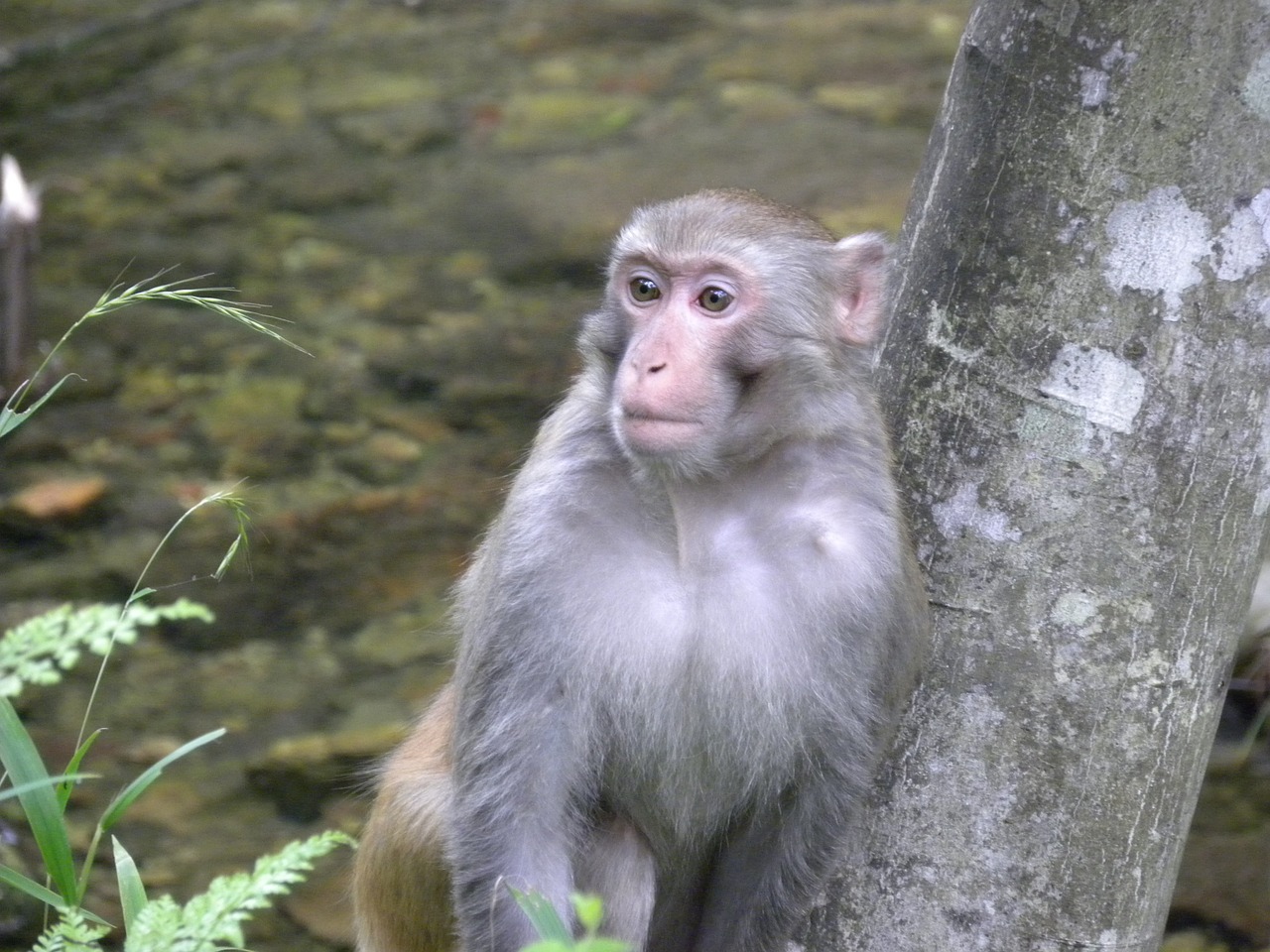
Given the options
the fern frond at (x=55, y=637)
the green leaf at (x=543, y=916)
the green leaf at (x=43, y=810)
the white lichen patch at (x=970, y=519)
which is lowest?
the green leaf at (x=43, y=810)

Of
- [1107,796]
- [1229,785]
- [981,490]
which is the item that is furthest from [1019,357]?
[1229,785]

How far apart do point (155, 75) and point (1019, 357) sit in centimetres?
743

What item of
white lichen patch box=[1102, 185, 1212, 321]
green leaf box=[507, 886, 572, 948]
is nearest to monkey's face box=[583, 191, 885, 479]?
white lichen patch box=[1102, 185, 1212, 321]

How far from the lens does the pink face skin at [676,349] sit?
2.61m

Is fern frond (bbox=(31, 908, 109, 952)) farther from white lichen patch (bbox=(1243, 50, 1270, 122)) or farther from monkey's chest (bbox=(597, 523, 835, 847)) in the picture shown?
white lichen patch (bbox=(1243, 50, 1270, 122))

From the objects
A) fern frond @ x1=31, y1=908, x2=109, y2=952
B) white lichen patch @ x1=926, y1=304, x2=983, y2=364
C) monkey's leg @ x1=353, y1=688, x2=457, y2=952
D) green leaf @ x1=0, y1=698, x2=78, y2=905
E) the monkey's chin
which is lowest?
monkey's leg @ x1=353, y1=688, x2=457, y2=952

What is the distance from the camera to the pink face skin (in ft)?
8.57

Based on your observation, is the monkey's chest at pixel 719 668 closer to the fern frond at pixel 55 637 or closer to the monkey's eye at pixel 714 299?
the monkey's eye at pixel 714 299

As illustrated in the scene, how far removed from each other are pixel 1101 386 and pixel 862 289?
1.62 ft

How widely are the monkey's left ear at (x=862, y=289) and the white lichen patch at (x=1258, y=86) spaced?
2.21ft

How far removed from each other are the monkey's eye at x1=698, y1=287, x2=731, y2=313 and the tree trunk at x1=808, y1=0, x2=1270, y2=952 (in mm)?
310

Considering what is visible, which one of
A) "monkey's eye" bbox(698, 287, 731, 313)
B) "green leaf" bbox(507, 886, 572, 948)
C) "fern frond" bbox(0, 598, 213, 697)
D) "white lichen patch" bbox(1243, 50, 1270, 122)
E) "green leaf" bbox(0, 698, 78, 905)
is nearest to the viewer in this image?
"green leaf" bbox(507, 886, 572, 948)

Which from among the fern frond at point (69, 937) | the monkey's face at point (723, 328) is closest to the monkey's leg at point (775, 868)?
the monkey's face at point (723, 328)

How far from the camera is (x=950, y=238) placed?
263 centimetres
